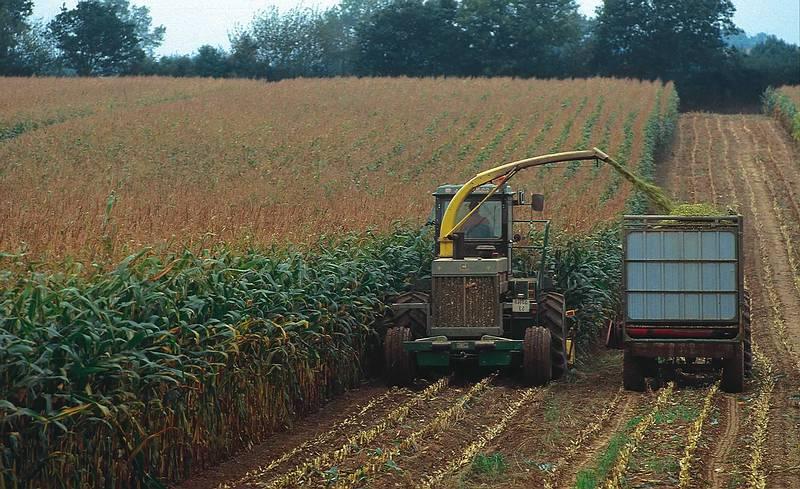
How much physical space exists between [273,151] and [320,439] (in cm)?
2186

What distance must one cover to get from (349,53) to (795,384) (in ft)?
219

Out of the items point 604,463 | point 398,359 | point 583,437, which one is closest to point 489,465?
point 604,463

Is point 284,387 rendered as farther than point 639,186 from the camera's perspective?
No

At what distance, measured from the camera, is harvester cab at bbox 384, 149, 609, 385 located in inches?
529

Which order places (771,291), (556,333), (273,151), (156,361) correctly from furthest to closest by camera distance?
1. (273,151)
2. (771,291)
3. (556,333)
4. (156,361)

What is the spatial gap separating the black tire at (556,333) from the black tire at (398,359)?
185 cm

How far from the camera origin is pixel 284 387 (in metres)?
11.1

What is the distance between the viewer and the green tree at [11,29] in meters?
65.5

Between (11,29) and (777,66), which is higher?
(11,29)

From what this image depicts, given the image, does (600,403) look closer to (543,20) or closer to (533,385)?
(533,385)

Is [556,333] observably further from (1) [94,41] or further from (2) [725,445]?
(1) [94,41]

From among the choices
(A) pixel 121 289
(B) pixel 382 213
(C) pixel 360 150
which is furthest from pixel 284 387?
(C) pixel 360 150

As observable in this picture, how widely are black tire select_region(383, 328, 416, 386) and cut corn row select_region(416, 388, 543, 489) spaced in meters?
1.44

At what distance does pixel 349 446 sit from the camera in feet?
31.9
